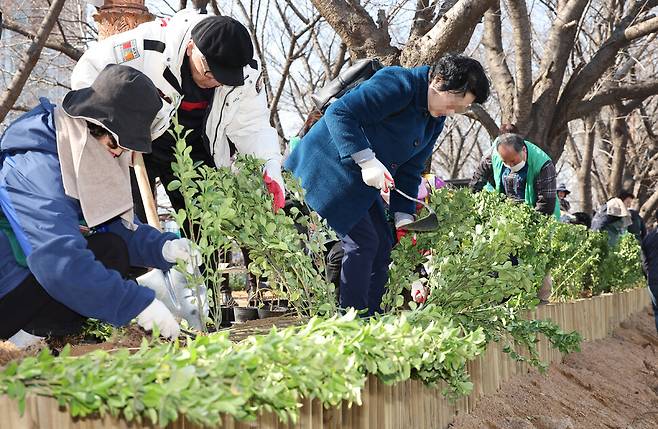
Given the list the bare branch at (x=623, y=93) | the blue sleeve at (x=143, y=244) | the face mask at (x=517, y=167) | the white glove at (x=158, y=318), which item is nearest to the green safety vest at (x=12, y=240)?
the blue sleeve at (x=143, y=244)

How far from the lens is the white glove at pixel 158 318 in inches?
105

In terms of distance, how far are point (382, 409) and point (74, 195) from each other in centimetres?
118

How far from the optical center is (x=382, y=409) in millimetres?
2811

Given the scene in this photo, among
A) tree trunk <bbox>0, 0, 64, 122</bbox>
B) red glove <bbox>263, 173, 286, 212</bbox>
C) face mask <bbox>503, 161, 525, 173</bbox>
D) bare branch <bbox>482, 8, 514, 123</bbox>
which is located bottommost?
red glove <bbox>263, 173, 286, 212</bbox>

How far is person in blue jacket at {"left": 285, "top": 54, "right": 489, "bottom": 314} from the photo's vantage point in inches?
155

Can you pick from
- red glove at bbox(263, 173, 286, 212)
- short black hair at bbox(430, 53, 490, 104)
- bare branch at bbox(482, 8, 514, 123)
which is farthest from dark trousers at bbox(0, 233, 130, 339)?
bare branch at bbox(482, 8, 514, 123)

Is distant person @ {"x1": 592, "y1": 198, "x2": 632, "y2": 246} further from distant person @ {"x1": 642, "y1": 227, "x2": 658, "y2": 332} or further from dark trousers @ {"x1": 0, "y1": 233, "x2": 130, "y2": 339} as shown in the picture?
dark trousers @ {"x1": 0, "y1": 233, "x2": 130, "y2": 339}

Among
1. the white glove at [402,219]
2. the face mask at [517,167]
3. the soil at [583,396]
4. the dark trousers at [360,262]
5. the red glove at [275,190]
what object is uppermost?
the face mask at [517,167]

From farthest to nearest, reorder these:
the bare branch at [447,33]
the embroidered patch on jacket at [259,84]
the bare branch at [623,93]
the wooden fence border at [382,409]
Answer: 1. the bare branch at [623,93]
2. the bare branch at [447,33]
3. the embroidered patch on jacket at [259,84]
4. the wooden fence border at [382,409]

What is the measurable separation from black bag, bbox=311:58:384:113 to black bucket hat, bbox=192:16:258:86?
42.7 inches

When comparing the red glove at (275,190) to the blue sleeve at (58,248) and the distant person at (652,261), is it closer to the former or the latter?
the blue sleeve at (58,248)

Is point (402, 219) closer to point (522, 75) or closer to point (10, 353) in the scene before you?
point (10, 353)

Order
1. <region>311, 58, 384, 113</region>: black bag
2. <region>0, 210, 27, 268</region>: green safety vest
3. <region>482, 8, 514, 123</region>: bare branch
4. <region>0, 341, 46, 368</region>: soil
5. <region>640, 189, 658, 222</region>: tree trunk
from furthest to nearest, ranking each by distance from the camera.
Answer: <region>640, 189, 658, 222</region>: tree trunk → <region>482, 8, 514, 123</region>: bare branch → <region>311, 58, 384, 113</region>: black bag → <region>0, 210, 27, 268</region>: green safety vest → <region>0, 341, 46, 368</region>: soil

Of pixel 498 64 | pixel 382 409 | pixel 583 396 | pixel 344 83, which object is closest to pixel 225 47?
pixel 344 83
